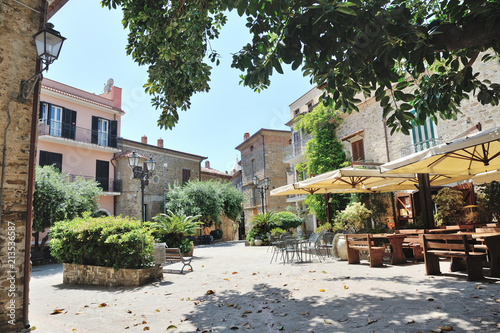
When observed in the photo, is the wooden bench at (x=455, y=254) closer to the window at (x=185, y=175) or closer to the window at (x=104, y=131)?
the window at (x=104, y=131)

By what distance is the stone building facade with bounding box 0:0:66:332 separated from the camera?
13.4 feet

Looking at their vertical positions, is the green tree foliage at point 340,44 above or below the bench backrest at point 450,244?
above

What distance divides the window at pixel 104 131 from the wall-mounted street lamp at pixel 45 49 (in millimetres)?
17600

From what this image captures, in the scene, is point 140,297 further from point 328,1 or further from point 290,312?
point 328,1

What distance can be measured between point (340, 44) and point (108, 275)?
6789 millimetres

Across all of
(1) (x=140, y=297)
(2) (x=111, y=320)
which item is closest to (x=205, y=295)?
(1) (x=140, y=297)

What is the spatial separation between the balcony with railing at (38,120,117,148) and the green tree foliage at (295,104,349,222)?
45.1ft

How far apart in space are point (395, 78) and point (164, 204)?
23362 millimetres

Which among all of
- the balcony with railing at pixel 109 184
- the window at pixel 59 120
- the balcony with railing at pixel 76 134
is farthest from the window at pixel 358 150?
the window at pixel 59 120

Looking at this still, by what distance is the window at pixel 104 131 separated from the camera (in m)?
20.8

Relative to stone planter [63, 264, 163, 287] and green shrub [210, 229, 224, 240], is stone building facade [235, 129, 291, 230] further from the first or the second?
stone planter [63, 264, 163, 287]

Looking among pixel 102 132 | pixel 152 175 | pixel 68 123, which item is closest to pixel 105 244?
pixel 68 123

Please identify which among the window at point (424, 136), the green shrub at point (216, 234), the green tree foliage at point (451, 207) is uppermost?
the window at point (424, 136)

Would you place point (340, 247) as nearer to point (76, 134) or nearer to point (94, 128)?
point (76, 134)
